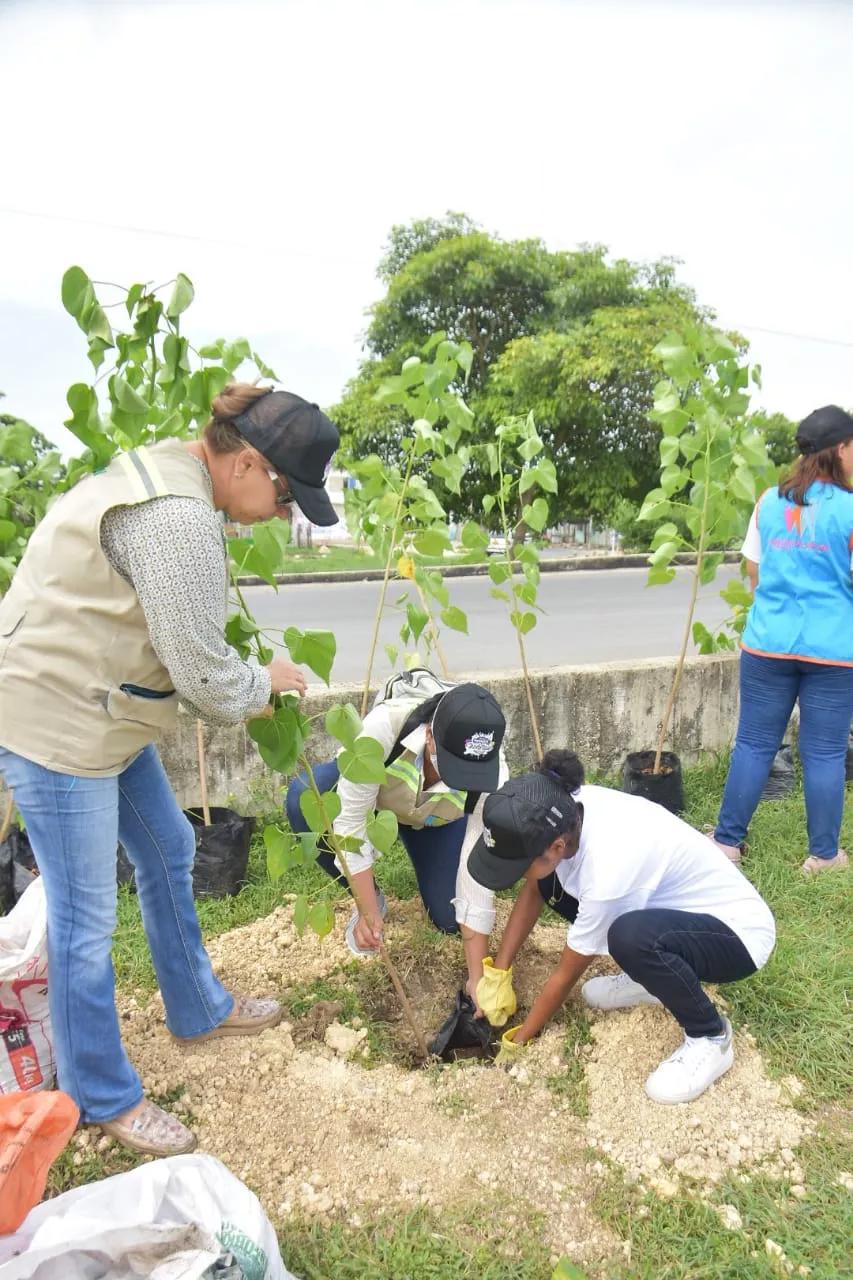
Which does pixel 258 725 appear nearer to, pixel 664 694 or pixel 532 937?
pixel 532 937

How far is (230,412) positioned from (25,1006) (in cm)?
127

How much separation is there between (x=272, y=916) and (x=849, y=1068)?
156 cm

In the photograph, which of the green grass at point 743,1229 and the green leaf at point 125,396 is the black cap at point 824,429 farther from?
the green leaf at point 125,396

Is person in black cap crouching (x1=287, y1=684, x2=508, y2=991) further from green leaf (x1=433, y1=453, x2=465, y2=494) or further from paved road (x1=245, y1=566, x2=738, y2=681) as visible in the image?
paved road (x1=245, y1=566, x2=738, y2=681)

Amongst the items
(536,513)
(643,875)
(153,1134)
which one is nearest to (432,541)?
(536,513)

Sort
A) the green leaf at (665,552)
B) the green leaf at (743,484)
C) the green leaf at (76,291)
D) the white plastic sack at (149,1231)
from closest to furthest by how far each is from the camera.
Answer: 1. the white plastic sack at (149,1231)
2. the green leaf at (76,291)
3. the green leaf at (743,484)
4. the green leaf at (665,552)

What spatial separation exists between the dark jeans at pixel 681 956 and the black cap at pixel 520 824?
0.27m

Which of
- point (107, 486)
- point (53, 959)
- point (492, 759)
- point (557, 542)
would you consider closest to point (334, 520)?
point (107, 486)

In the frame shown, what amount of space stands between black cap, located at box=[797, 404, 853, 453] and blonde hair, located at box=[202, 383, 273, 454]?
73.5 inches

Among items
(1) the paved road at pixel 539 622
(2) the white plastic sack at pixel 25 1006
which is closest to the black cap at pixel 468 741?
(2) the white plastic sack at pixel 25 1006

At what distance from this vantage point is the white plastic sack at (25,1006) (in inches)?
67.6

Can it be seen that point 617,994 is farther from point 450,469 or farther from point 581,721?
point 450,469

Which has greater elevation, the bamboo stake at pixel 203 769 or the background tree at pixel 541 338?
the background tree at pixel 541 338

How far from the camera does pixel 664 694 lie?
354 cm
